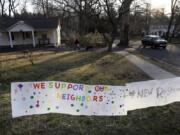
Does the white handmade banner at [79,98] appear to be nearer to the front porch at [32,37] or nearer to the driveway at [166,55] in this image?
the driveway at [166,55]

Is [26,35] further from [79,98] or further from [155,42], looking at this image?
[79,98]

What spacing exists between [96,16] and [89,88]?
767 inches

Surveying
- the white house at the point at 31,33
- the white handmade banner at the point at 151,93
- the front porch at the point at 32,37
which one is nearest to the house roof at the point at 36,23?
the white house at the point at 31,33

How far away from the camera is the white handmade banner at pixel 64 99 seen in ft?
14.5

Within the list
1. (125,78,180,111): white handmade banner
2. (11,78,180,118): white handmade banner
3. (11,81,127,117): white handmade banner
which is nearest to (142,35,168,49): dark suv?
(125,78,180,111): white handmade banner

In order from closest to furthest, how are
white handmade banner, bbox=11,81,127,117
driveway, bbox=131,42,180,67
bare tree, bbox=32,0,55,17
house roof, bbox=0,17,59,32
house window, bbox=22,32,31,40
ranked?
white handmade banner, bbox=11,81,127,117 → driveway, bbox=131,42,180,67 → house roof, bbox=0,17,59,32 → house window, bbox=22,32,31,40 → bare tree, bbox=32,0,55,17

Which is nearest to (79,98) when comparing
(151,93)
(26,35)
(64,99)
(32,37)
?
(64,99)

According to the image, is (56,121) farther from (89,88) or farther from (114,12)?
(114,12)

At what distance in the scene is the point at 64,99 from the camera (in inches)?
181

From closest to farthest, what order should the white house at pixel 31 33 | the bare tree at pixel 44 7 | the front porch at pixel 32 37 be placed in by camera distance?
the white house at pixel 31 33 < the front porch at pixel 32 37 < the bare tree at pixel 44 7

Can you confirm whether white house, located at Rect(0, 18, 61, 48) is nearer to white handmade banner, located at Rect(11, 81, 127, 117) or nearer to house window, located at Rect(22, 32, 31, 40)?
house window, located at Rect(22, 32, 31, 40)

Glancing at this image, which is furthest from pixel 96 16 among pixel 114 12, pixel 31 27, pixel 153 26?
pixel 153 26

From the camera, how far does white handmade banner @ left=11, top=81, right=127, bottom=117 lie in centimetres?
443

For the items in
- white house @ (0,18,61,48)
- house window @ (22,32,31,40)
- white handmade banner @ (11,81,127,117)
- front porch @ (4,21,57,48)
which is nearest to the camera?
white handmade banner @ (11,81,127,117)
